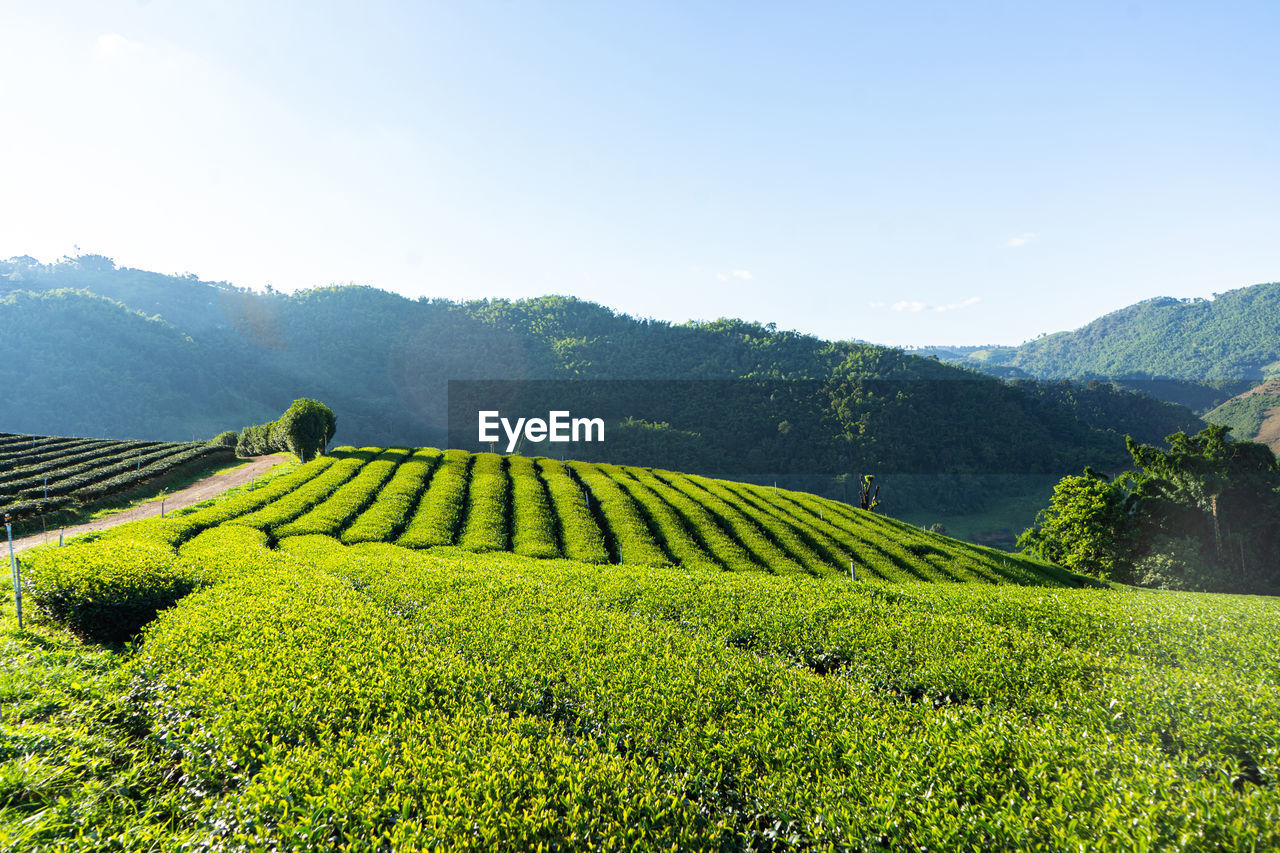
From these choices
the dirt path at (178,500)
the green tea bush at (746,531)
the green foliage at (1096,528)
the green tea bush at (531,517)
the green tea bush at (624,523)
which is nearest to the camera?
the green tea bush at (531,517)

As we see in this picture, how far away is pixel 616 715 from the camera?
24.7ft

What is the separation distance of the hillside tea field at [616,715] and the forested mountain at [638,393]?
9752 centimetres

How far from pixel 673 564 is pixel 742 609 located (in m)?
12.7

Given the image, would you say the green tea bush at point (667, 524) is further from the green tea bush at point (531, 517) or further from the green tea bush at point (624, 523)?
the green tea bush at point (531, 517)

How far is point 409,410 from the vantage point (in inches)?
6619

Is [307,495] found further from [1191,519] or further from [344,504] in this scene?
[1191,519]

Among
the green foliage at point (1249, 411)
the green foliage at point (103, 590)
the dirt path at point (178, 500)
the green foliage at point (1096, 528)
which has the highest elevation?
the green foliage at point (1249, 411)

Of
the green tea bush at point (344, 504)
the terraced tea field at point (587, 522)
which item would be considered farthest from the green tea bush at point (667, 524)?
the green tea bush at point (344, 504)

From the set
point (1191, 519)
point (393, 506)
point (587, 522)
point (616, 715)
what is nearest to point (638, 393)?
point (1191, 519)

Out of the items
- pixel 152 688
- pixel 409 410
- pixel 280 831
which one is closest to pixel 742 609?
pixel 280 831

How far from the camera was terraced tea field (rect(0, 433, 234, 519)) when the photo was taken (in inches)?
1213

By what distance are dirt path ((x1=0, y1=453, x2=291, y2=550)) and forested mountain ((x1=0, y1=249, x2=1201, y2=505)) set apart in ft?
239

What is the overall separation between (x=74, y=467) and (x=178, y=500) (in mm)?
11197

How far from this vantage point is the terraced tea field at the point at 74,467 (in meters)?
30.8
